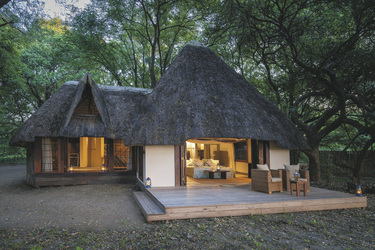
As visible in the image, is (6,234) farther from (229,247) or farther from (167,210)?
(229,247)

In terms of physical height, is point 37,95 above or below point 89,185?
above

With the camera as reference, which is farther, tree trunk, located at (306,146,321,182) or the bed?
tree trunk, located at (306,146,321,182)

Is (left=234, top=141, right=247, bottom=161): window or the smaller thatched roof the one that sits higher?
the smaller thatched roof

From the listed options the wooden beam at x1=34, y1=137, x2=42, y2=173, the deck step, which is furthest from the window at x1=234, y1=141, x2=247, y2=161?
the wooden beam at x1=34, y1=137, x2=42, y2=173

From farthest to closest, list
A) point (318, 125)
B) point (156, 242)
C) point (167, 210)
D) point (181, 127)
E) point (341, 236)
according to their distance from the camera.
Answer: point (318, 125), point (181, 127), point (167, 210), point (341, 236), point (156, 242)

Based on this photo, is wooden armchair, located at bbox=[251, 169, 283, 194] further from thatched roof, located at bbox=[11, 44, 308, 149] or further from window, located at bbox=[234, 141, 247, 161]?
window, located at bbox=[234, 141, 247, 161]

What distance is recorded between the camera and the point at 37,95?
17.0m

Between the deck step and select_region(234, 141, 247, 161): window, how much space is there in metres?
5.00

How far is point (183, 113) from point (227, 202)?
3.39 meters

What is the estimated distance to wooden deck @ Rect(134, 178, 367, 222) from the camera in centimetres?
533

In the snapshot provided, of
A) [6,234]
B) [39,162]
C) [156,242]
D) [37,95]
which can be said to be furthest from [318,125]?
[37,95]

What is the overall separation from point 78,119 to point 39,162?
2.40m

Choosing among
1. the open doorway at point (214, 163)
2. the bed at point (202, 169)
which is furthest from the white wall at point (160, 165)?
the bed at point (202, 169)

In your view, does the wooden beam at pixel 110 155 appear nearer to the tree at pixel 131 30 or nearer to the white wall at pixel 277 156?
the tree at pixel 131 30
